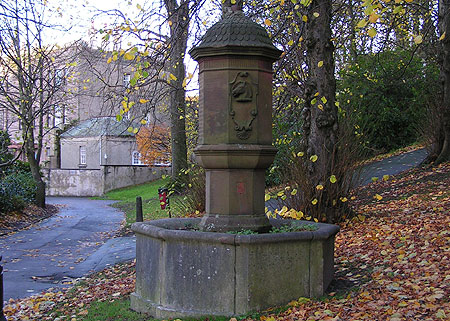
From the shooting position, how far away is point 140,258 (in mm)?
6383

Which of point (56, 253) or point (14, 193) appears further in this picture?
point (14, 193)

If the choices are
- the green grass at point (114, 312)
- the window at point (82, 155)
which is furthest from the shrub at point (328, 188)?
the window at point (82, 155)

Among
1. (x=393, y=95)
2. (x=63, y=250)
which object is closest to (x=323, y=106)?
(x=63, y=250)

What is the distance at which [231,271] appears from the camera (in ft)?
18.1

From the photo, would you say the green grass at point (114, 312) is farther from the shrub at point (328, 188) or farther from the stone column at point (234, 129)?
the shrub at point (328, 188)

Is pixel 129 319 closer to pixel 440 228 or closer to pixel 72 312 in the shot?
pixel 72 312

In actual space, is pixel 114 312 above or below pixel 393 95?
below

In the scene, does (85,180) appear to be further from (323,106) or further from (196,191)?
(323,106)

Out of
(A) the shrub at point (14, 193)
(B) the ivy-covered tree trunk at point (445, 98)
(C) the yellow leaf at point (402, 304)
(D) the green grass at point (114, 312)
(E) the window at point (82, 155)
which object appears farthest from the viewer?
(E) the window at point (82, 155)

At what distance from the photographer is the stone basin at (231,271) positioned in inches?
217

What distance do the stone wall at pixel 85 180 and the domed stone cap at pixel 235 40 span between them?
124 feet

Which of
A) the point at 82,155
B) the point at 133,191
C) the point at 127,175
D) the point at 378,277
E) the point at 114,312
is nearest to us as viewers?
the point at 378,277

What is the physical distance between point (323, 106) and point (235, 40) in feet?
12.7

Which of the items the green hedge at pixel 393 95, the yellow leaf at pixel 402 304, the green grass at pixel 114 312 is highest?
the green hedge at pixel 393 95
